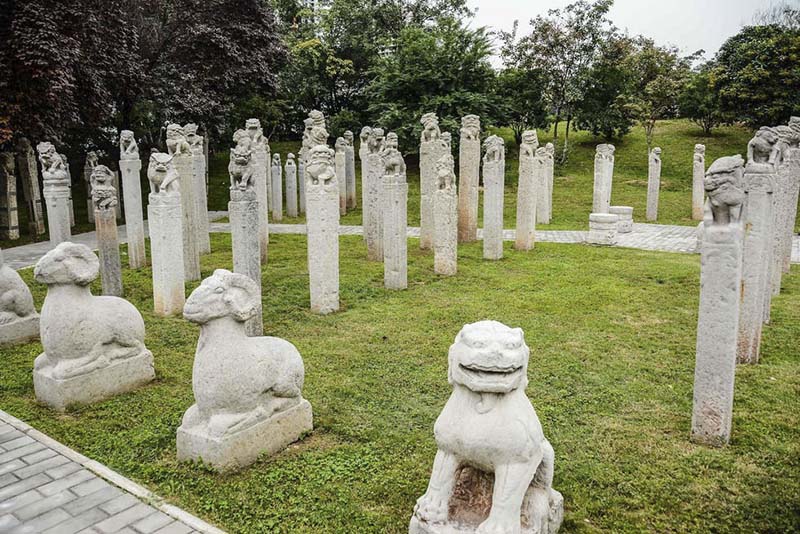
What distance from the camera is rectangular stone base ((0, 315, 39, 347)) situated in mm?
8602

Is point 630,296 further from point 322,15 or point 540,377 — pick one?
point 322,15

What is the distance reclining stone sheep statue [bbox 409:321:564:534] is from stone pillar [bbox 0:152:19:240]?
1674 cm

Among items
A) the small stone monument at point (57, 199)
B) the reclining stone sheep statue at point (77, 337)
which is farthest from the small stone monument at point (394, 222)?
the small stone monument at point (57, 199)

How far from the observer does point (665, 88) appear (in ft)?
79.9

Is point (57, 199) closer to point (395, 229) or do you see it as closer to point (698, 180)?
point (395, 229)

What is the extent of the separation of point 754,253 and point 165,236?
777 cm

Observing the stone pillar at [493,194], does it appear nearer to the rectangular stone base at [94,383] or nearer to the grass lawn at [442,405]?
the grass lawn at [442,405]

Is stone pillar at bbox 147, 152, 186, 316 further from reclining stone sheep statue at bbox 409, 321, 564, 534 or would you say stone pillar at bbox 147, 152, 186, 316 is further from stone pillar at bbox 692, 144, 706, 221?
stone pillar at bbox 692, 144, 706, 221

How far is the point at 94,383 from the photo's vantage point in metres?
6.70

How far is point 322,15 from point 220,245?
749 inches

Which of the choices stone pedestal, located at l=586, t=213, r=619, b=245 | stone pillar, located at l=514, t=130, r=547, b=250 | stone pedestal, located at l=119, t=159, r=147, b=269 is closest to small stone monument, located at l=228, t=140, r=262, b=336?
stone pedestal, located at l=119, t=159, r=147, b=269

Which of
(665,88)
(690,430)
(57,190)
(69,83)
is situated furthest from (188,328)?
(665,88)

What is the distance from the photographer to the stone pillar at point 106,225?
34.0 feet

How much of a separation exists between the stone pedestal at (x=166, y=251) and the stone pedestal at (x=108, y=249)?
1116 millimetres
